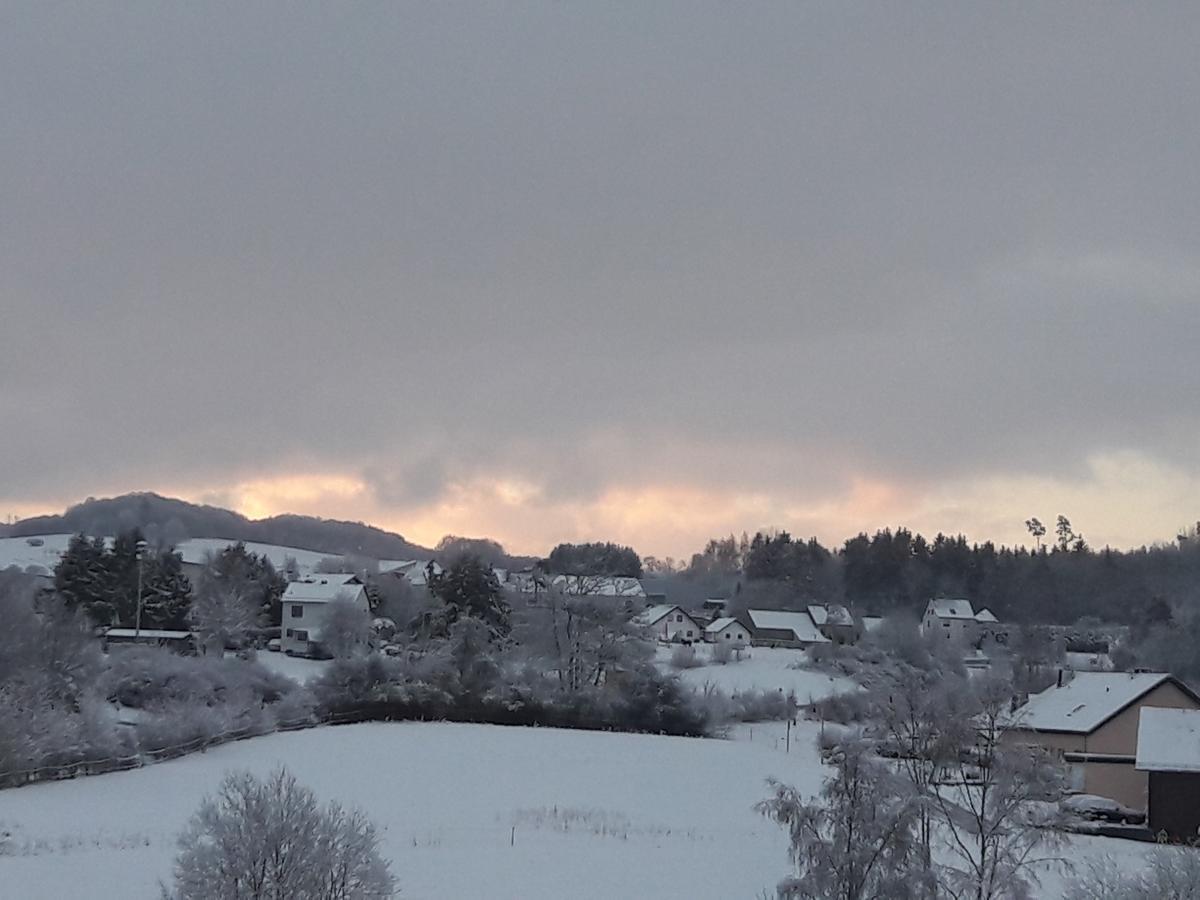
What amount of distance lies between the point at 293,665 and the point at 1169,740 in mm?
43861

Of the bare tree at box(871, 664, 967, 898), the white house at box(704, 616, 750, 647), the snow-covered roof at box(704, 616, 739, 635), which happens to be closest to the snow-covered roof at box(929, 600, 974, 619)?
the white house at box(704, 616, 750, 647)

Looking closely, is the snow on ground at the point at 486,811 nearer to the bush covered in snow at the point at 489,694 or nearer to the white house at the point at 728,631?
the bush covered in snow at the point at 489,694

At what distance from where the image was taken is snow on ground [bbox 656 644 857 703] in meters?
62.0

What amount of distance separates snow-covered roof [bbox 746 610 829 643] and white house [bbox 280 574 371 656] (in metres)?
36.1

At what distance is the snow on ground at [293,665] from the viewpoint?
58.3m

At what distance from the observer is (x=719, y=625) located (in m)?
95.9

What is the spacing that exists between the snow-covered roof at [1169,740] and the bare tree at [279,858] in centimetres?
2542

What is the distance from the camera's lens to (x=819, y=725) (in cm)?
5444

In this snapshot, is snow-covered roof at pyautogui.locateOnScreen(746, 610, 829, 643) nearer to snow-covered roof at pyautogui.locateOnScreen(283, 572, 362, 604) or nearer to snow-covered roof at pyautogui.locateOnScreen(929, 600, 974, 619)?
snow-covered roof at pyautogui.locateOnScreen(929, 600, 974, 619)

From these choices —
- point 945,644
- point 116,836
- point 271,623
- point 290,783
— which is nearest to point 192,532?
point 271,623

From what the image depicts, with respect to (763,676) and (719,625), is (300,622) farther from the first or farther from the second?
(719,625)

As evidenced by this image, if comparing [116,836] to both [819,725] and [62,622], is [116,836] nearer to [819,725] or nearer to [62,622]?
[62,622]

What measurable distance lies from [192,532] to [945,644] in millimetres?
106344

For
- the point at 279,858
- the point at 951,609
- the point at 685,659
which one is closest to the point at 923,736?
the point at 279,858
